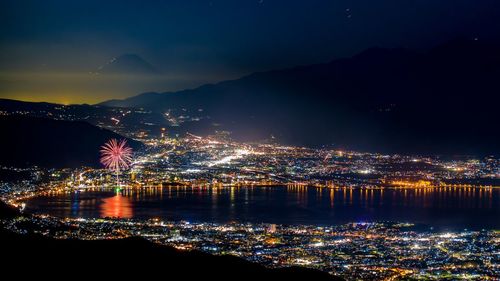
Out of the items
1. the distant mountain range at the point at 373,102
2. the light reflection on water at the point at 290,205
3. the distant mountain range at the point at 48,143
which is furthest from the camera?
the distant mountain range at the point at 373,102

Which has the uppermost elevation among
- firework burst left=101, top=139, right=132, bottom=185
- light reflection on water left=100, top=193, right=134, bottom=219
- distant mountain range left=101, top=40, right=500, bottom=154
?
distant mountain range left=101, top=40, right=500, bottom=154

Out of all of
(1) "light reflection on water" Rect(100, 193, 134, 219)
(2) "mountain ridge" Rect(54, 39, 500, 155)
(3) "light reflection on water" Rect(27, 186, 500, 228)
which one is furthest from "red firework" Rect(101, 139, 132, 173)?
(2) "mountain ridge" Rect(54, 39, 500, 155)

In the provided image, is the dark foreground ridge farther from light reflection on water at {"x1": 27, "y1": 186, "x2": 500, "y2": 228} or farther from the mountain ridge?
the mountain ridge

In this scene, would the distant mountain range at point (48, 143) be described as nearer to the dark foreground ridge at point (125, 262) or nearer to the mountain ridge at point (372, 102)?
the mountain ridge at point (372, 102)

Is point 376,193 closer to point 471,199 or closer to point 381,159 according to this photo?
point 471,199

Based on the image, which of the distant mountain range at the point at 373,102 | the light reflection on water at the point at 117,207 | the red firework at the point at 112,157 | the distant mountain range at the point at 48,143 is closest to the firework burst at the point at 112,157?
the red firework at the point at 112,157

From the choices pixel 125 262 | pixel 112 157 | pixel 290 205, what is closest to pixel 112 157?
pixel 112 157
